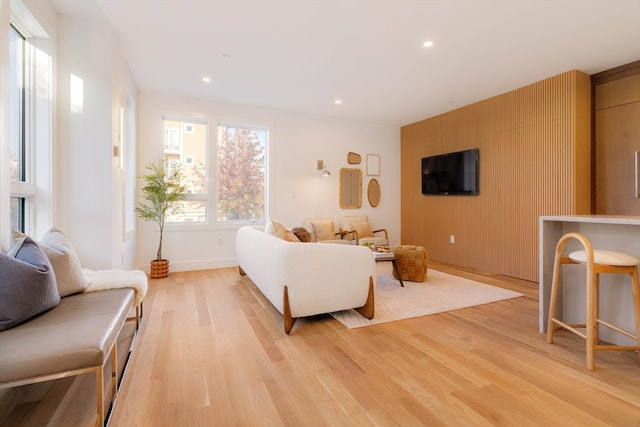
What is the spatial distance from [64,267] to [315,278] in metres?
1.62

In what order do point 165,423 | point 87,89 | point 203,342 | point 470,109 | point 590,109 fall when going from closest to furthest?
point 165,423
point 203,342
point 87,89
point 590,109
point 470,109

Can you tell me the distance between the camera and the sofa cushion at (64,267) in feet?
5.71

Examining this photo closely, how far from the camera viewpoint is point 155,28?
8.97 feet

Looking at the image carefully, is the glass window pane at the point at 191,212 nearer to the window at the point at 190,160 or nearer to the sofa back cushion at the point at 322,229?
the window at the point at 190,160

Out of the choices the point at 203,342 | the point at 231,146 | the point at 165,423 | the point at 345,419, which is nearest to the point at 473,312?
the point at 345,419

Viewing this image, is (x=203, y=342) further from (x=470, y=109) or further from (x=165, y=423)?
(x=470, y=109)

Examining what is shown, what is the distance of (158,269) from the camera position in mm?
3975

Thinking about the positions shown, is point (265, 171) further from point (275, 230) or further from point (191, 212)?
point (275, 230)

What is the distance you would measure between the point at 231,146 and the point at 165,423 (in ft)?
13.6

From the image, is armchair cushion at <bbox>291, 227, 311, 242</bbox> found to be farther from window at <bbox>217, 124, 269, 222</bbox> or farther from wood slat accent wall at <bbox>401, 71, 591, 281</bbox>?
wood slat accent wall at <bbox>401, 71, 591, 281</bbox>

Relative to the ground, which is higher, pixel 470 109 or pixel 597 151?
pixel 470 109

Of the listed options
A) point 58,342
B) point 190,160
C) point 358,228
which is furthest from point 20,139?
point 358,228

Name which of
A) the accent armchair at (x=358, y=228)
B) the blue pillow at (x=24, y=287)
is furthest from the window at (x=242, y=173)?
the blue pillow at (x=24, y=287)

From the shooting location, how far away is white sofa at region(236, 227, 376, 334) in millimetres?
2250
